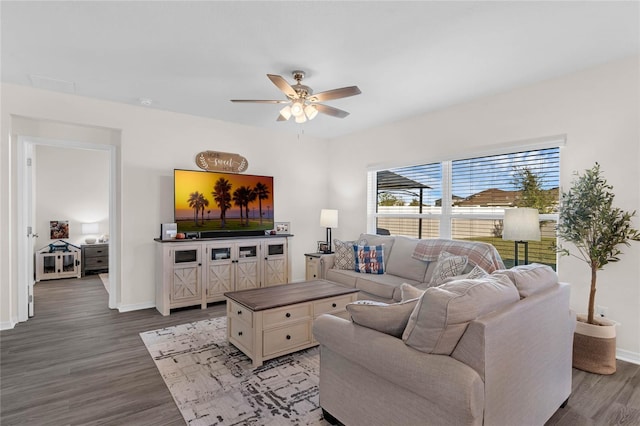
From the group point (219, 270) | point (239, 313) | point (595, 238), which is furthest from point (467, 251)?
point (219, 270)

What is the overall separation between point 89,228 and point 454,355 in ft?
25.1

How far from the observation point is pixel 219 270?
4484mm

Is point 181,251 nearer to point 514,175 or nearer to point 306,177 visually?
point 306,177

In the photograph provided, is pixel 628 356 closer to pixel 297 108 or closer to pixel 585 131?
pixel 585 131

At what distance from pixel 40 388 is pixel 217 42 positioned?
3017 mm

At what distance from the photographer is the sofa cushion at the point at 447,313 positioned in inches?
56.0

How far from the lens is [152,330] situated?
3.59 meters

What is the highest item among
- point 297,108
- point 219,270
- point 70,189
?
point 297,108

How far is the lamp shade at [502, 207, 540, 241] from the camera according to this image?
118 inches

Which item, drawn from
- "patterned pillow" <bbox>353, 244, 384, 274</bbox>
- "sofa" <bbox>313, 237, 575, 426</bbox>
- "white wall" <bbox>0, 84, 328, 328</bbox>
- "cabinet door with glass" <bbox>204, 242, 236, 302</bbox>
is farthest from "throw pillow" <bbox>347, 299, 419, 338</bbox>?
"white wall" <bbox>0, 84, 328, 328</bbox>

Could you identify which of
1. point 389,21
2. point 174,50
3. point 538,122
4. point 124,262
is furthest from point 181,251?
point 538,122

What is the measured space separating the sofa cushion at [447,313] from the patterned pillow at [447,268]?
1.75 meters

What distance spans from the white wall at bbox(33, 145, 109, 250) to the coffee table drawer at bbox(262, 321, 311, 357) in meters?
6.02

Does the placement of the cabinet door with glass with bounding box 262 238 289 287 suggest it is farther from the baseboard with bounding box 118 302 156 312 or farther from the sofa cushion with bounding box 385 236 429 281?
the sofa cushion with bounding box 385 236 429 281
